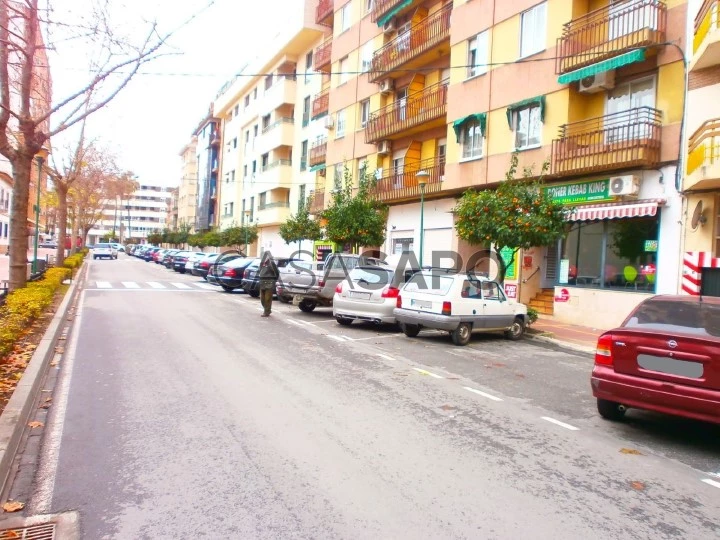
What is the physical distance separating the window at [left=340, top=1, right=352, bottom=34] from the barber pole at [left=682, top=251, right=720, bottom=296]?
22.8 metres

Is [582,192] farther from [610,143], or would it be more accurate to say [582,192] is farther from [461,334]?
[461,334]

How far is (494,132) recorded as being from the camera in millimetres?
18984

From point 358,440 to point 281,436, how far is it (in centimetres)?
72

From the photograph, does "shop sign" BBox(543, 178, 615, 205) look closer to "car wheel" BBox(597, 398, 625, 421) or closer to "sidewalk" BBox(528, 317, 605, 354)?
"sidewalk" BBox(528, 317, 605, 354)

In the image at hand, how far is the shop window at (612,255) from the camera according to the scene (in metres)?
14.6

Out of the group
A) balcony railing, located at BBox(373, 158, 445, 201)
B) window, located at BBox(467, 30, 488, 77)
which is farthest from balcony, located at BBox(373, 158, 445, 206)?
window, located at BBox(467, 30, 488, 77)

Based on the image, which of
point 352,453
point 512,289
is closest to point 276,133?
point 512,289

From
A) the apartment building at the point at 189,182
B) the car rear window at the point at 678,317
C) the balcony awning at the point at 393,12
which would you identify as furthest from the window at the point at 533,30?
the apartment building at the point at 189,182

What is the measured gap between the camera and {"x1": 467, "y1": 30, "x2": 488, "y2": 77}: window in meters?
19.8

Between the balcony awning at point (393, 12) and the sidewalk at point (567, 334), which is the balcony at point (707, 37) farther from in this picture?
the balcony awning at point (393, 12)

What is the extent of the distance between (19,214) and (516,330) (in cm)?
1189

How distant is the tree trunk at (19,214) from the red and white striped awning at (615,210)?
43.9 feet

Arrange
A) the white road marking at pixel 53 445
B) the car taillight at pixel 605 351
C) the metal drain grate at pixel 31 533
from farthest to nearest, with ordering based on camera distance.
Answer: the car taillight at pixel 605 351 → the white road marking at pixel 53 445 → the metal drain grate at pixel 31 533

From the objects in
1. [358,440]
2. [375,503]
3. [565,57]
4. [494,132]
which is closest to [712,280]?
[565,57]
